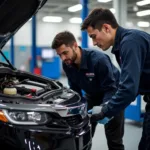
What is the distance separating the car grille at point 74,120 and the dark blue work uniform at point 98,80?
0.55 metres

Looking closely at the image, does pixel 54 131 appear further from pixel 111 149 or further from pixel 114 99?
pixel 111 149

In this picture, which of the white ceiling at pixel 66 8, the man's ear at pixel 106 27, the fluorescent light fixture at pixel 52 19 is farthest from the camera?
the fluorescent light fixture at pixel 52 19

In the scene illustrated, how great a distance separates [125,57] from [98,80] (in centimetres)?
87

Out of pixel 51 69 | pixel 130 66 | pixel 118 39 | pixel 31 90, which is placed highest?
pixel 118 39

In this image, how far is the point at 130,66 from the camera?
1.72 m

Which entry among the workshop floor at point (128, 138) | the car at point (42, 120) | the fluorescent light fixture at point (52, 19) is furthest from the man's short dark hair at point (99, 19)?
the fluorescent light fixture at point (52, 19)

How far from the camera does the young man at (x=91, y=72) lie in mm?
2410

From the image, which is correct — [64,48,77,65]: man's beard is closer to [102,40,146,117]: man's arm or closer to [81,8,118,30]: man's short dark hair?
[81,8,118,30]: man's short dark hair

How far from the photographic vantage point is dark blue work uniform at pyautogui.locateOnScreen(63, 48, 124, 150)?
100.0 inches

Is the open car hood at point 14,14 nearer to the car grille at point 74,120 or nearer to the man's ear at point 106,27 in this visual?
the man's ear at point 106,27

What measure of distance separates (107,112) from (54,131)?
39 centimetres

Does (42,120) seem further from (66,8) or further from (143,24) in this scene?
(143,24)

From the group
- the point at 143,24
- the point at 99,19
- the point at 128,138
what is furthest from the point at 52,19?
the point at 99,19

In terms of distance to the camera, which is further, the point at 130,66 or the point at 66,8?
the point at 66,8
